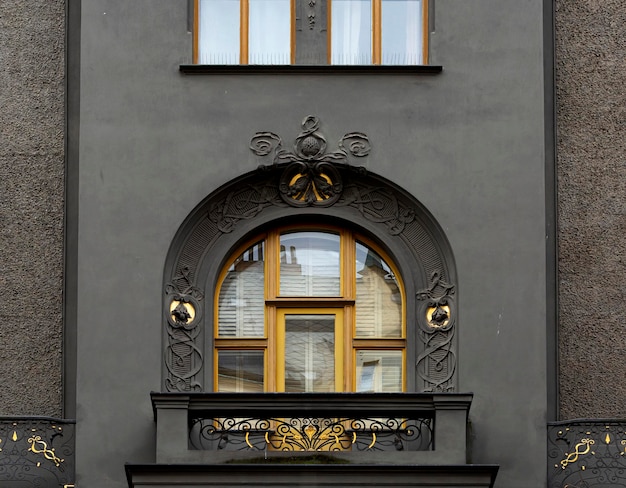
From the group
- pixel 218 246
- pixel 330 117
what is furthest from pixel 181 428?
pixel 330 117

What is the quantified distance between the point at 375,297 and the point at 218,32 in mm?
3531

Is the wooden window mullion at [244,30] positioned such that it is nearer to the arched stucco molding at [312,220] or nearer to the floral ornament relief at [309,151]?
the floral ornament relief at [309,151]

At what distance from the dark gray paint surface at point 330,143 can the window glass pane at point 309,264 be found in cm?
107

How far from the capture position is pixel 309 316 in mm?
22156

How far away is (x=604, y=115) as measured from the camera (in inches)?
904

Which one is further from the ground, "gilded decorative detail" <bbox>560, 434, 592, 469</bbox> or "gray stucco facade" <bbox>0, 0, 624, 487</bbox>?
"gray stucco facade" <bbox>0, 0, 624, 487</bbox>

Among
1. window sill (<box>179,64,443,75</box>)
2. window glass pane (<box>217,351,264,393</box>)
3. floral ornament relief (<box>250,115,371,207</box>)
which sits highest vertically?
window sill (<box>179,64,443,75</box>)

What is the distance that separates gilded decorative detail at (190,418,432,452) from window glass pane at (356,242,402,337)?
3.95 ft

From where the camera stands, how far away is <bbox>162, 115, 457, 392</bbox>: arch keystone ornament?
71.2 ft

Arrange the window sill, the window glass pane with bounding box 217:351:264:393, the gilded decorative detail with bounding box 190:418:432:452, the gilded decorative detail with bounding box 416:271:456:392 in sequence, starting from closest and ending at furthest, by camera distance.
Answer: the gilded decorative detail with bounding box 190:418:432:452 → the gilded decorative detail with bounding box 416:271:456:392 → the window glass pane with bounding box 217:351:264:393 → the window sill

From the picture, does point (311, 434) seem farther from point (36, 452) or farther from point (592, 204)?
point (592, 204)

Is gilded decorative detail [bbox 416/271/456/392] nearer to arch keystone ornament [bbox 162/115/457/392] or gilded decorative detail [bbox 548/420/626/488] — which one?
arch keystone ornament [bbox 162/115/457/392]

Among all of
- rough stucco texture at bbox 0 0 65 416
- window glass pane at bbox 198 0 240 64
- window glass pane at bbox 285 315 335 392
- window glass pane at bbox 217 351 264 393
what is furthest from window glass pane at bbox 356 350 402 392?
window glass pane at bbox 198 0 240 64

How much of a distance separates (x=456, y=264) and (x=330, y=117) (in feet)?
7.14
